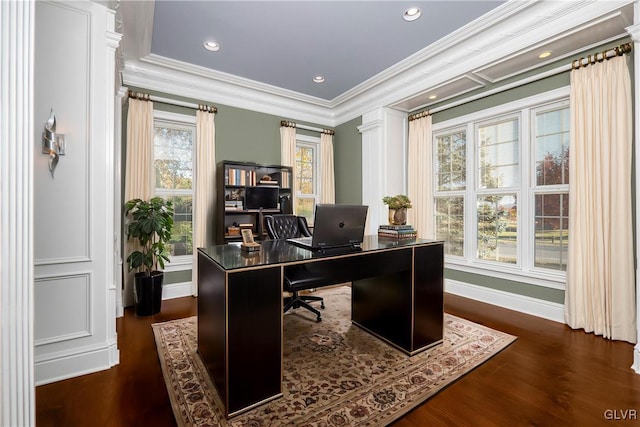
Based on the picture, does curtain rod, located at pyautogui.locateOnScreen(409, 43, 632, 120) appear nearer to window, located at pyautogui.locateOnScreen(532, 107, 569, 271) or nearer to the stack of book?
window, located at pyautogui.locateOnScreen(532, 107, 569, 271)

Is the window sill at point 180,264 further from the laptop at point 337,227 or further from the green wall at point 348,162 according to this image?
the green wall at point 348,162

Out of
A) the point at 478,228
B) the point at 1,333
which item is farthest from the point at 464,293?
the point at 1,333

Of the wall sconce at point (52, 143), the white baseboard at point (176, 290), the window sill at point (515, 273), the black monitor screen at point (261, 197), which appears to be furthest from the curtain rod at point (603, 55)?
the white baseboard at point (176, 290)

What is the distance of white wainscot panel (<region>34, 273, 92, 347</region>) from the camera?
1.98 meters

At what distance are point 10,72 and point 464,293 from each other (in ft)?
14.6

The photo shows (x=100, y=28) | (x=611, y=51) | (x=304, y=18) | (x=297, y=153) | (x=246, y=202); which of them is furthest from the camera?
(x=297, y=153)

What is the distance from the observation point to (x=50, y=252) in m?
2.01

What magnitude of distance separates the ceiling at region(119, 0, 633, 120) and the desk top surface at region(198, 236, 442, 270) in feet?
7.09

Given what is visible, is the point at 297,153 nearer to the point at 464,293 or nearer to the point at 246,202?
the point at 246,202

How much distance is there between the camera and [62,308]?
2055 millimetres

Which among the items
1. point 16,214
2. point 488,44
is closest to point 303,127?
point 488,44

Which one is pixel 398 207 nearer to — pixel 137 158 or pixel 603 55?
pixel 603 55

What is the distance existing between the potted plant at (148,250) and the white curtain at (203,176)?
23.5 inches

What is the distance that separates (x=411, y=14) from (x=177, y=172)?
3.41 meters
